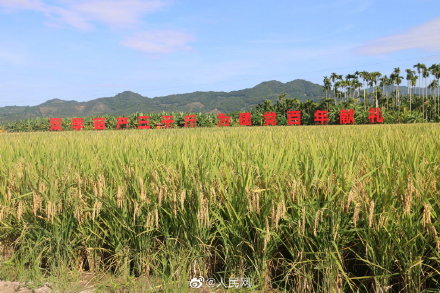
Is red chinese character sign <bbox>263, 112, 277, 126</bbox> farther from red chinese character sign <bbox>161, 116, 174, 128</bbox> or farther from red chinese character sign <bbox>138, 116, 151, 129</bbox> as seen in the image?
red chinese character sign <bbox>138, 116, 151, 129</bbox>

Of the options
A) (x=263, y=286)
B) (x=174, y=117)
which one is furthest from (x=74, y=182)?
(x=174, y=117)


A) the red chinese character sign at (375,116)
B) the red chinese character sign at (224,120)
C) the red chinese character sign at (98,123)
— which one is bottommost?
the red chinese character sign at (375,116)

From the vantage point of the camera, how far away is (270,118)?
33.6m

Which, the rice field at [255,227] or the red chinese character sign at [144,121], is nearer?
the rice field at [255,227]

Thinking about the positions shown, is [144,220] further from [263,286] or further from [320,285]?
[320,285]

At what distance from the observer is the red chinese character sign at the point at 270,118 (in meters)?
33.5

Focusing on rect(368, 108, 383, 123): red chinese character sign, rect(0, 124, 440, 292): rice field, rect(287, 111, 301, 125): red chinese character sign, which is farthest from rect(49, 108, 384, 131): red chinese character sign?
rect(0, 124, 440, 292): rice field

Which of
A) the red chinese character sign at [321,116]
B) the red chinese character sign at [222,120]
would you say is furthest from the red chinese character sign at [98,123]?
the red chinese character sign at [321,116]

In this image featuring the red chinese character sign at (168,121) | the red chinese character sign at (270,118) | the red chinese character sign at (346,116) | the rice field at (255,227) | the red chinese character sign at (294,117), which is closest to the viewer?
the rice field at (255,227)

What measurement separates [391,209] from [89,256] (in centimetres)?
213

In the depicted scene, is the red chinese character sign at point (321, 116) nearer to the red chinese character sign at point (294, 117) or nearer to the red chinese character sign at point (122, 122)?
the red chinese character sign at point (294, 117)

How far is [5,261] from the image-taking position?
8.57ft

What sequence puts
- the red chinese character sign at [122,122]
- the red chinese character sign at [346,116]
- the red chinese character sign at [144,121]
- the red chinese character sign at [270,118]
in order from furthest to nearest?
the red chinese character sign at [270,118] < the red chinese character sign at [144,121] < the red chinese character sign at [122,122] < the red chinese character sign at [346,116]

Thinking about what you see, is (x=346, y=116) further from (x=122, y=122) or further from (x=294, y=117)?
(x=122, y=122)
